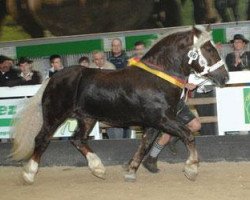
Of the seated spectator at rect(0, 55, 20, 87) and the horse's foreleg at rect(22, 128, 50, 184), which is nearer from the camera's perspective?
the horse's foreleg at rect(22, 128, 50, 184)

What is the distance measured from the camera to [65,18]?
1216 centimetres

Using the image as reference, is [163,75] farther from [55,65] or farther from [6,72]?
[6,72]

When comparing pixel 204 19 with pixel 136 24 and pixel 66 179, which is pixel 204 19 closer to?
pixel 136 24

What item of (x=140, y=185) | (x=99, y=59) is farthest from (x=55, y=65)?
(x=140, y=185)

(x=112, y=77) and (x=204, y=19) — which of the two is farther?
(x=204, y=19)

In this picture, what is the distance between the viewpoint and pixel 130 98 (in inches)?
255

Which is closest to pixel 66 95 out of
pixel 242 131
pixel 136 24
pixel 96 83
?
pixel 96 83

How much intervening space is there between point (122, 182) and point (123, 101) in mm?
1019

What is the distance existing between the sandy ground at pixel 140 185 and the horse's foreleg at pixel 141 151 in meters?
0.12

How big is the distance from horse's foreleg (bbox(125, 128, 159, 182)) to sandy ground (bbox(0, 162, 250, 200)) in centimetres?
12

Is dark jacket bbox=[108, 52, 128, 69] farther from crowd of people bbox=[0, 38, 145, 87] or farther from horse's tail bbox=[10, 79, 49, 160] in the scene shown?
horse's tail bbox=[10, 79, 49, 160]

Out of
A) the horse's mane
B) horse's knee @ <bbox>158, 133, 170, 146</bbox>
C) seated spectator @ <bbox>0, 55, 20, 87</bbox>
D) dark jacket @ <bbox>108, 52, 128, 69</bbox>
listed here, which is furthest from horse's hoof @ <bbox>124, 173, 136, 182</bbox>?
seated spectator @ <bbox>0, 55, 20, 87</bbox>

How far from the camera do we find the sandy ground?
18.8ft

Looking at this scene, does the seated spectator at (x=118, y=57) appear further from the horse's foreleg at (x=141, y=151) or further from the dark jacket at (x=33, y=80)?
the horse's foreleg at (x=141, y=151)
